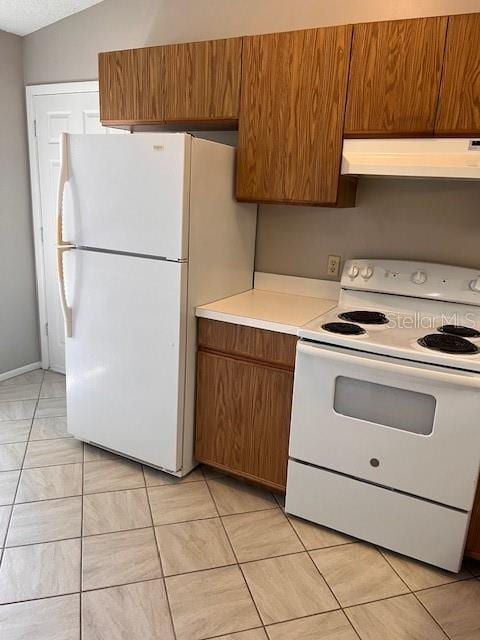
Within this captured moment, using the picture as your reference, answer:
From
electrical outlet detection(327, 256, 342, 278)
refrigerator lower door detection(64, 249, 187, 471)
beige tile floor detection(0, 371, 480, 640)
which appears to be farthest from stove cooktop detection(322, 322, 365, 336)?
beige tile floor detection(0, 371, 480, 640)

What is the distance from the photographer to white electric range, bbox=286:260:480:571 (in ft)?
5.57

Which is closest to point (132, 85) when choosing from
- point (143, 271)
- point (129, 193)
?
point (129, 193)

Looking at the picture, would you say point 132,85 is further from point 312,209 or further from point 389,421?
point 389,421

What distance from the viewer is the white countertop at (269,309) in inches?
80.3

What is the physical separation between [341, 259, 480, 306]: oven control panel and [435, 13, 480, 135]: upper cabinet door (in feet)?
1.93

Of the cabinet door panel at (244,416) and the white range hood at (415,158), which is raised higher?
the white range hood at (415,158)

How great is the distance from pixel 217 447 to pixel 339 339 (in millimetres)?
871

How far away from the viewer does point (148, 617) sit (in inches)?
62.8

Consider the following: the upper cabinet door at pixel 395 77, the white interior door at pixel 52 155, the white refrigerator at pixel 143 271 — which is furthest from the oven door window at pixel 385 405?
the white interior door at pixel 52 155

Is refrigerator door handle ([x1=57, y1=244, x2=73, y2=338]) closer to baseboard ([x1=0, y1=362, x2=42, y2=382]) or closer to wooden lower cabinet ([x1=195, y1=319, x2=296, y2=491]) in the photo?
wooden lower cabinet ([x1=195, y1=319, x2=296, y2=491])

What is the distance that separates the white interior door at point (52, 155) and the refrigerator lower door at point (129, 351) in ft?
3.81

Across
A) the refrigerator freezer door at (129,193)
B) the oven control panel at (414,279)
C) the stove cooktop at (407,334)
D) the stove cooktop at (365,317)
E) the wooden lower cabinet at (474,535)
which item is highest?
the refrigerator freezer door at (129,193)

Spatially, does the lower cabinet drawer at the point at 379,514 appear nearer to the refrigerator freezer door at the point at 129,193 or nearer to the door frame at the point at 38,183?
the refrigerator freezer door at the point at 129,193

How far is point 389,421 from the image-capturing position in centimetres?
183
